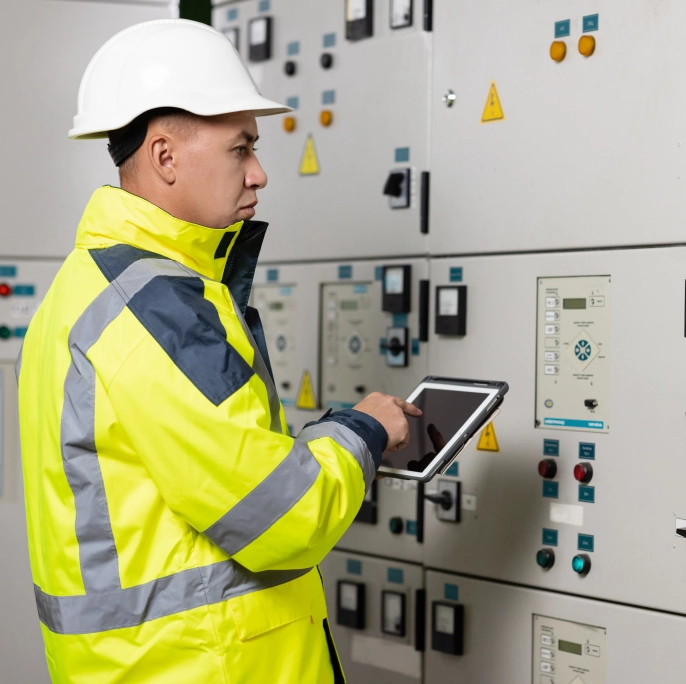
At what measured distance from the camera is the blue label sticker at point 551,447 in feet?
6.86

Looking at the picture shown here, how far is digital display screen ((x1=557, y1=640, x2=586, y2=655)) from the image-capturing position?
206cm

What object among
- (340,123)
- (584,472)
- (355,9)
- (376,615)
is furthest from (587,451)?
(355,9)

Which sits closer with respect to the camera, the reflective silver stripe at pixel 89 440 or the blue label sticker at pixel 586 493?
the reflective silver stripe at pixel 89 440

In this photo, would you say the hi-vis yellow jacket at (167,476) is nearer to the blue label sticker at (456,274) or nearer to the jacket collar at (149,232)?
the jacket collar at (149,232)

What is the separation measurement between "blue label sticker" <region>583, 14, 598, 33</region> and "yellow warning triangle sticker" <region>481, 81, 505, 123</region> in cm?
27

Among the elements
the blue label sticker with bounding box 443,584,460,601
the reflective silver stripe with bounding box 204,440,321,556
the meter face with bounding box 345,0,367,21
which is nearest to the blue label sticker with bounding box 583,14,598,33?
the meter face with bounding box 345,0,367,21

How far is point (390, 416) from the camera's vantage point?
150 centimetres

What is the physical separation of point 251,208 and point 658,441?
1063 mm

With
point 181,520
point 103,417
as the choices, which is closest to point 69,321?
point 103,417

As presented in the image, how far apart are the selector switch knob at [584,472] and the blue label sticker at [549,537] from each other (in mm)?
163

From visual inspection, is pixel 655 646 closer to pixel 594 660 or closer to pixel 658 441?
pixel 594 660

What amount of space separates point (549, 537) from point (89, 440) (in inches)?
48.8

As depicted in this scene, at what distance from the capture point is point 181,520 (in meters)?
1.34

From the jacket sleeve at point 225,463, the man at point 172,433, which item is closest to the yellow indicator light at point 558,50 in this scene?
the man at point 172,433
